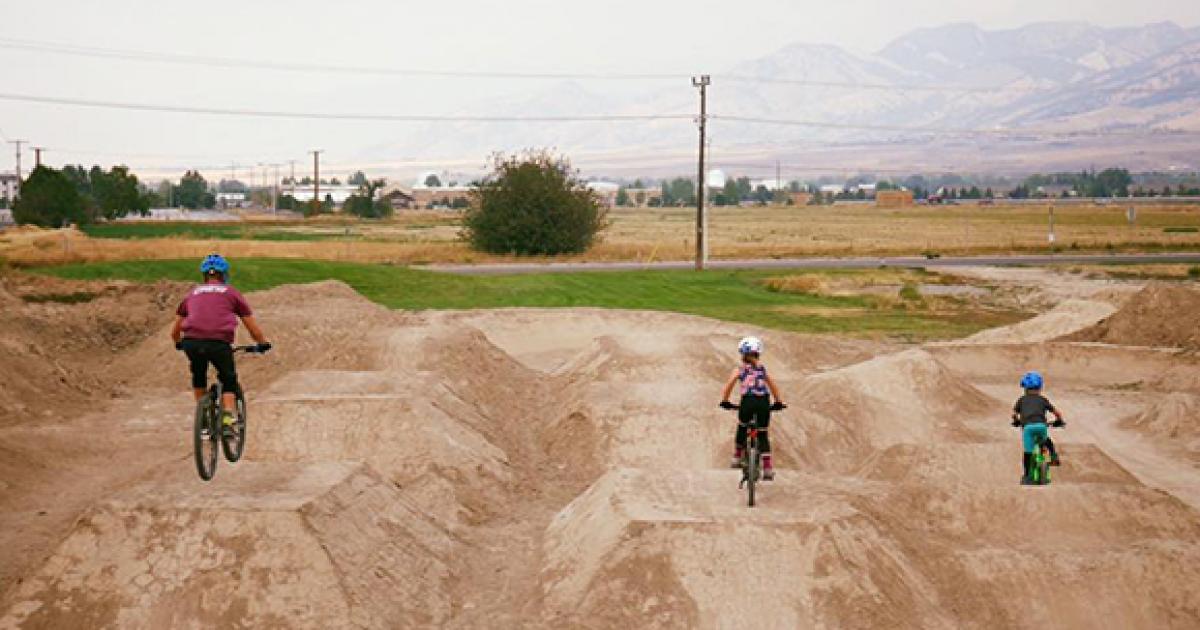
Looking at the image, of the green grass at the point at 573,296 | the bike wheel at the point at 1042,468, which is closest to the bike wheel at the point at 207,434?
the bike wheel at the point at 1042,468

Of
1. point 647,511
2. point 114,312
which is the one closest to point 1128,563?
point 647,511

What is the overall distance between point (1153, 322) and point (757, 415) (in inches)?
1288

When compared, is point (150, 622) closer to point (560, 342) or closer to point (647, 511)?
point (647, 511)

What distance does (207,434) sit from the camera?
1823cm

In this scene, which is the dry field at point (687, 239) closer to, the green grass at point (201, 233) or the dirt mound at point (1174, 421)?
the green grass at point (201, 233)

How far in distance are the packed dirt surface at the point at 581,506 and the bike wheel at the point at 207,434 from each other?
1.18 ft

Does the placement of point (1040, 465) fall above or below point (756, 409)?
below

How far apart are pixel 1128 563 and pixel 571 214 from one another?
71.3 metres

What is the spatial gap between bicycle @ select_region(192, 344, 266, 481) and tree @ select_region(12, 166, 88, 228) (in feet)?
362

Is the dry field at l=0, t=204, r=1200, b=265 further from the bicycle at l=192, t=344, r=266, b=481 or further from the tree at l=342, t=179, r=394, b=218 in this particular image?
the bicycle at l=192, t=344, r=266, b=481

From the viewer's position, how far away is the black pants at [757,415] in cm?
1764

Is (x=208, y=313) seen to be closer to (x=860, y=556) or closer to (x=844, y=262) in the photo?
(x=860, y=556)

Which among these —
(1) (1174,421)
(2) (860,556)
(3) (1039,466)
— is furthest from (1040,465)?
(1) (1174,421)

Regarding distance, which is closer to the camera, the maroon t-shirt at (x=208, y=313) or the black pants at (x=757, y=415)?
the maroon t-shirt at (x=208, y=313)
